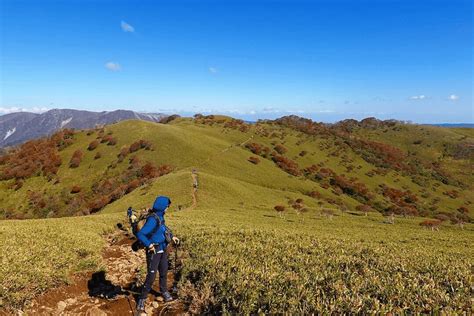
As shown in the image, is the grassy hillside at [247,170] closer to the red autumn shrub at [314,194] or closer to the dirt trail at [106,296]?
the red autumn shrub at [314,194]

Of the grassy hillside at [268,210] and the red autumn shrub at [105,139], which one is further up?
the red autumn shrub at [105,139]

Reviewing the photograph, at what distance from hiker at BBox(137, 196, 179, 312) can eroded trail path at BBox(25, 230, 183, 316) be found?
1.47 feet

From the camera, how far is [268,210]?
161 feet

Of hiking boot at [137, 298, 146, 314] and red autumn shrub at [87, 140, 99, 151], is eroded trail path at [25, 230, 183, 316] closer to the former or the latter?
hiking boot at [137, 298, 146, 314]

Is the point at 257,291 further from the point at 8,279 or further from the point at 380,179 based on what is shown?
the point at 380,179

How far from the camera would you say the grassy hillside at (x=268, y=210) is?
29.7 feet

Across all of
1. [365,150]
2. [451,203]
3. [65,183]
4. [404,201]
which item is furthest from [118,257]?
[365,150]

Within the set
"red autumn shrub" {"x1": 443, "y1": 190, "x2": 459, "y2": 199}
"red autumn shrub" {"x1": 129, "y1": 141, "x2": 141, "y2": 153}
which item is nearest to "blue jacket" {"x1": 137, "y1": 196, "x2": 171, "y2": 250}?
"red autumn shrub" {"x1": 129, "y1": 141, "x2": 141, "y2": 153}

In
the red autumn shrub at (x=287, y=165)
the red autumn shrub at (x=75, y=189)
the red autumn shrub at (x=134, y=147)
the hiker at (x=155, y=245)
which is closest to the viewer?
the hiker at (x=155, y=245)

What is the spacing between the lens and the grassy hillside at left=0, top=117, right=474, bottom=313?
9.05m

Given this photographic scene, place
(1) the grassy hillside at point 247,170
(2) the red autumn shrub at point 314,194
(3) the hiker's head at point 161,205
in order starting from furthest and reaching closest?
(2) the red autumn shrub at point 314,194 < (1) the grassy hillside at point 247,170 < (3) the hiker's head at point 161,205

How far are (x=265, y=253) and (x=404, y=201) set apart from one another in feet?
336

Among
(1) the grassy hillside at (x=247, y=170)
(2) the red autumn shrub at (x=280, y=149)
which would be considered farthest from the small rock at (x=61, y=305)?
(2) the red autumn shrub at (x=280, y=149)

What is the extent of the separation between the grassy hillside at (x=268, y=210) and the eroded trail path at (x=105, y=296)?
19.5 inches
